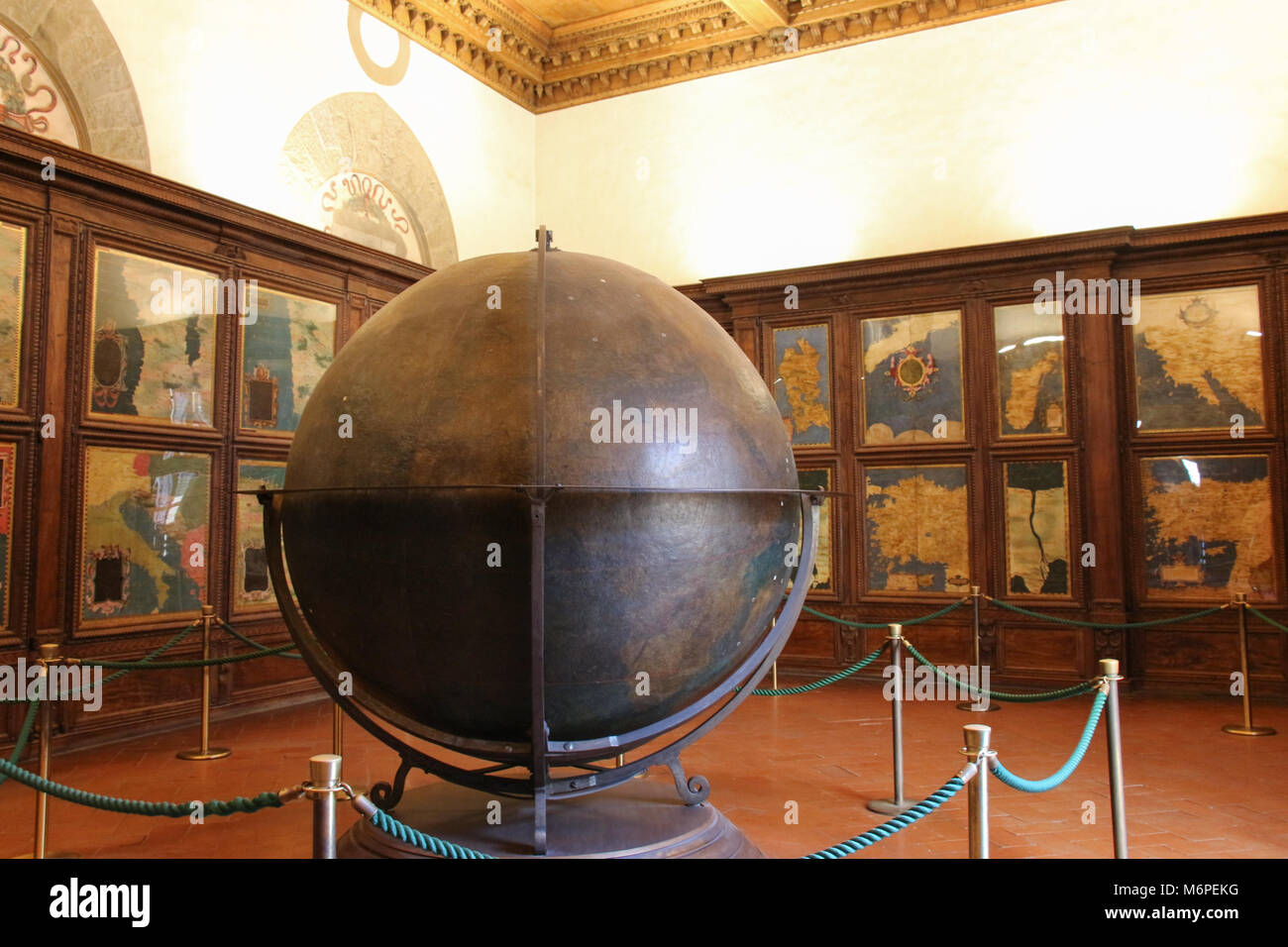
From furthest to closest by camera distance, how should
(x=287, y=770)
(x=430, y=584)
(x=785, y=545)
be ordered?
(x=287, y=770) < (x=785, y=545) < (x=430, y=584)

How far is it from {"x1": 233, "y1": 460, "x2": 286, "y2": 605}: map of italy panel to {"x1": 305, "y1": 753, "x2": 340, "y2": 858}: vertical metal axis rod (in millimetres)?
4843

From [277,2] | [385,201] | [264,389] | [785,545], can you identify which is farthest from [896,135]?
[785,545]

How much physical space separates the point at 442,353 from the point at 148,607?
14.1 feet

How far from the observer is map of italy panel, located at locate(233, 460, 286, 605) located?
6.91 m

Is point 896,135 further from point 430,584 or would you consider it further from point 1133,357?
point 430,584

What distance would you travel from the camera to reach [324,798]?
7.81 ft

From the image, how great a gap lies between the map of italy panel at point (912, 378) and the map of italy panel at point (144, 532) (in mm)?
5552

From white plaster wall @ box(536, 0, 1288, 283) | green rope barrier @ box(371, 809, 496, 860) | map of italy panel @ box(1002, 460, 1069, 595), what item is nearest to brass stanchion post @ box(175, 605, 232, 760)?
green rope barrier @ box(371, 809, 496, 860)

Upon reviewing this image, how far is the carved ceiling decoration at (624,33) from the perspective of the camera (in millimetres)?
8930

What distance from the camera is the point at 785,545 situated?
3473 mm

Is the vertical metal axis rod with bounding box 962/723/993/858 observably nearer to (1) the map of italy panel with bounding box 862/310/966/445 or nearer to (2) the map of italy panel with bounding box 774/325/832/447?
(1) the map of italy panel with bounding box 862/310/966/445

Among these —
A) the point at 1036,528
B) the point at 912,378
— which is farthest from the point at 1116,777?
the point at 912,378

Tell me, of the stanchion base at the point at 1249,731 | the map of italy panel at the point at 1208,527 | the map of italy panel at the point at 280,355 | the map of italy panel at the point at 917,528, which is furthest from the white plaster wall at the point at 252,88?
the stanchion base at the point at 1249,731

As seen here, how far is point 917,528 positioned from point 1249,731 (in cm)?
293
